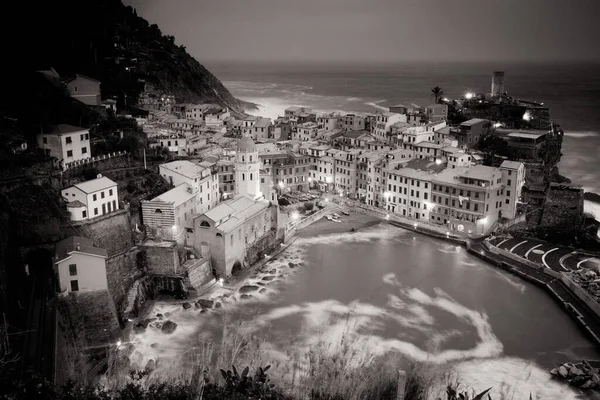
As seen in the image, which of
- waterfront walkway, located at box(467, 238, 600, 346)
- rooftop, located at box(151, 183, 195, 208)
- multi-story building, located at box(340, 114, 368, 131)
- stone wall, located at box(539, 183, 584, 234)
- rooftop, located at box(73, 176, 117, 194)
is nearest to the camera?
waterfront walkway, located at box(467, 238, 600, 346)

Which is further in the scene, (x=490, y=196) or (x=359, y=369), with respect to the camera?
(x=490, y=196)

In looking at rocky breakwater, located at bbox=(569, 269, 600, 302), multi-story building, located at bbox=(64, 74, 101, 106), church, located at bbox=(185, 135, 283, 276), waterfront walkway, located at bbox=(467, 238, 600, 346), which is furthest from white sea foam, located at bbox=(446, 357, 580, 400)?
multi-story building, located at bbox=(64, 74, 101, 106)

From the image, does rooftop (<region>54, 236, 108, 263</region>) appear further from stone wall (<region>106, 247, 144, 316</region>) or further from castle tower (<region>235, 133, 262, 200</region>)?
castle tower (<region>235, 133, 262, 200</region>)

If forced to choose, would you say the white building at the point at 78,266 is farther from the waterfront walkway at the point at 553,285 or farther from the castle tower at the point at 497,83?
the castle tower at the point at 497,83

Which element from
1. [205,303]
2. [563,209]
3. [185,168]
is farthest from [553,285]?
[185,168]

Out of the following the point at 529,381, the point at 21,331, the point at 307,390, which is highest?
the point at 21,331

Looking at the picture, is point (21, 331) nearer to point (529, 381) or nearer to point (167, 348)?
point (167, 348)

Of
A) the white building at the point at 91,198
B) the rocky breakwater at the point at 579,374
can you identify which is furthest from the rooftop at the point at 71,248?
the rocky breakwater at the point at 579,374

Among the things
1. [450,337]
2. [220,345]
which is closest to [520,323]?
[450,337]
